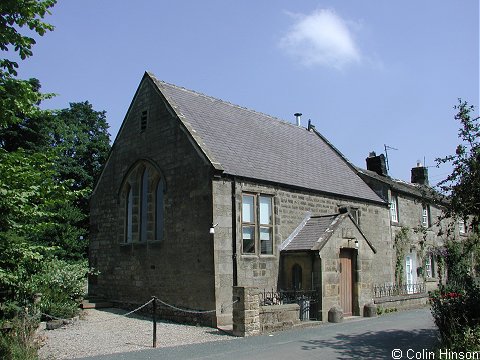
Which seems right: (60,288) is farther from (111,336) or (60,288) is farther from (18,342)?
(18,342)

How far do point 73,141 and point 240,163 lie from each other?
24.9m

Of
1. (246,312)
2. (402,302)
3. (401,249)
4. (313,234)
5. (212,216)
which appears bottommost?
(402,302)

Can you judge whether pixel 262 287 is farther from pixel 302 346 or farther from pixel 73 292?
pixel 73 292

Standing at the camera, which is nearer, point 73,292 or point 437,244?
point 73,292

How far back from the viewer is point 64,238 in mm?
29656

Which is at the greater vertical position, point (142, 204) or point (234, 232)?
point (142, 204)

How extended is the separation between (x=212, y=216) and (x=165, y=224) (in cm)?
278

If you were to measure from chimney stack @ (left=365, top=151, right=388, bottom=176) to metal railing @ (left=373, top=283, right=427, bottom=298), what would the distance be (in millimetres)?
6848

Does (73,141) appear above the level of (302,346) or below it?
above

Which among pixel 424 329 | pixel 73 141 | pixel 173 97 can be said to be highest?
pixel 73 141

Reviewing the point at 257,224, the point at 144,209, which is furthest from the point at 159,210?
the point at 257,224

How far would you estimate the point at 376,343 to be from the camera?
12.0 meters

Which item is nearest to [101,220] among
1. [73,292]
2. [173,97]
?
[73,292]

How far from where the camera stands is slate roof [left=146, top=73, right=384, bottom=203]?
17.6 metres
